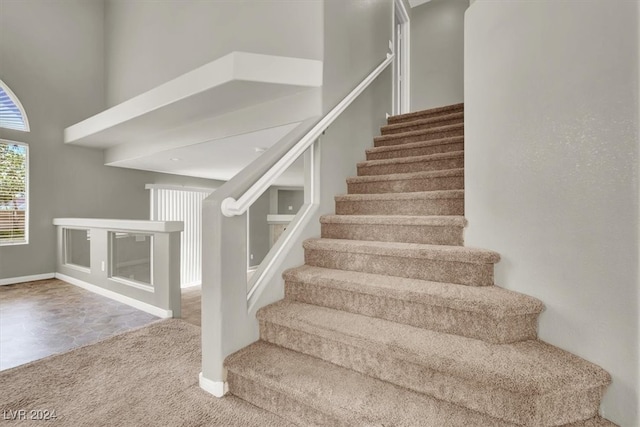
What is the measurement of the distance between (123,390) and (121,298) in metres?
1.98

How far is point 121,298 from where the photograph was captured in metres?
2.99

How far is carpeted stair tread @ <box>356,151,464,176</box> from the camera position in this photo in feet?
7.23

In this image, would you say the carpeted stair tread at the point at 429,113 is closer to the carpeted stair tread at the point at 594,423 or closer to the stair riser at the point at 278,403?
the carpeted stair tread at the point at 594,423

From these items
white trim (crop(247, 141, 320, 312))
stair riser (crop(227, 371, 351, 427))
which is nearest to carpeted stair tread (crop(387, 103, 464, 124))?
white trim (crop(247, 141, 320, 312))

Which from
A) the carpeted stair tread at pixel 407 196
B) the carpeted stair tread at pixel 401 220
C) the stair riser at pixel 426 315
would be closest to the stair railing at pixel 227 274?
the stair riser at pixel 426 315

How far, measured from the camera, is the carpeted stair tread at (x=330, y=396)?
100cm

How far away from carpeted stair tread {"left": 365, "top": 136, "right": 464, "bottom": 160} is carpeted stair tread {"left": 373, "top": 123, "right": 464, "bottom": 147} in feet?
0.46

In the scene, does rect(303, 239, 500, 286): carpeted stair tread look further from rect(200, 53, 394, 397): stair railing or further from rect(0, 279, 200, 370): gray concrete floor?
rect(0, 279, 200, 370): gray concrete floor

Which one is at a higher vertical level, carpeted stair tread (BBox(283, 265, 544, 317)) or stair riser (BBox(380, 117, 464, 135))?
stair riser (BBox(380, 117, 464, 135))

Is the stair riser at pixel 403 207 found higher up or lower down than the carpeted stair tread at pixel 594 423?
higher up

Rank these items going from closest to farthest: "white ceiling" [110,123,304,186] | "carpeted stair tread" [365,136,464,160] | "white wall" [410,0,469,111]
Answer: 1. "carpeted stair tread" [365,136,464,160]
2. "white ceiling" [110,123,304,186]
3. "white wall" [410,0,469,111]

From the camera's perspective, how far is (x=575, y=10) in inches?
44.6

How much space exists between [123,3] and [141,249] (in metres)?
3.89

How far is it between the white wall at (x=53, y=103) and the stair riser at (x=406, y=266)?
4422 mm
